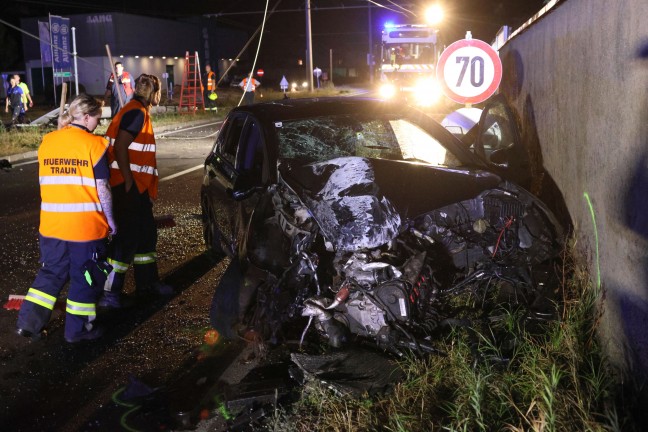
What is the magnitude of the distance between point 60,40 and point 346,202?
66.3ft

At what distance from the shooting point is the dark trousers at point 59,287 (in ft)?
15.9

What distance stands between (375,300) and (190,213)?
5.43 metres

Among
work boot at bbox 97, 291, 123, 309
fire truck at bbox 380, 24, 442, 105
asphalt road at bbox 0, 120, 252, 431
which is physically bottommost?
asphalt road at bbox 0, 120, 252, 431

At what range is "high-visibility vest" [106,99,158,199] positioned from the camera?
18.5 feet

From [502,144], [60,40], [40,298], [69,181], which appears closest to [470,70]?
[502,144]

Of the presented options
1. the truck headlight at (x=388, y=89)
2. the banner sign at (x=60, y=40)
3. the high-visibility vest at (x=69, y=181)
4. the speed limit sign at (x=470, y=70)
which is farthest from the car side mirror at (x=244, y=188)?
the truck headlight at (x=388, y=89)

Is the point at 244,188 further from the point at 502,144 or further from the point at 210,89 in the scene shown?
the point at 210,89

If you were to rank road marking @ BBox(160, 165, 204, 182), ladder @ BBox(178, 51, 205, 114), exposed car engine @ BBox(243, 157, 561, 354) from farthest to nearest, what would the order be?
ladder @ BBox(178, 51, 205, 114) < road marking @ BBox(160, 165, 204, 182) < exposed car engine @ BBox(243, 157, 561, 354)

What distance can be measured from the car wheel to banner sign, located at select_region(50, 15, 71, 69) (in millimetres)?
16439

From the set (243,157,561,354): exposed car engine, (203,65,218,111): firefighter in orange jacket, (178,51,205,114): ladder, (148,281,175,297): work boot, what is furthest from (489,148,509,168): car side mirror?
(178,51,205,114): ladder

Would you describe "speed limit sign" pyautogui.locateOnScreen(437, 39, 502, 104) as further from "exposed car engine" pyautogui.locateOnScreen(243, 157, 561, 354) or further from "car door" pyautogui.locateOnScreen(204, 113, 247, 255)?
"exposed car engine" pyautogui.locateOnScreen(243, 157, 561, 354)

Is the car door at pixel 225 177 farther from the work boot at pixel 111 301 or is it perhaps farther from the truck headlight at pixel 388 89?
the truck headlight at pixel 388 89

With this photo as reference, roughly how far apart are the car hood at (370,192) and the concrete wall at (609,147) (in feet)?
2.32

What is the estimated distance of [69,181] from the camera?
481 cm
